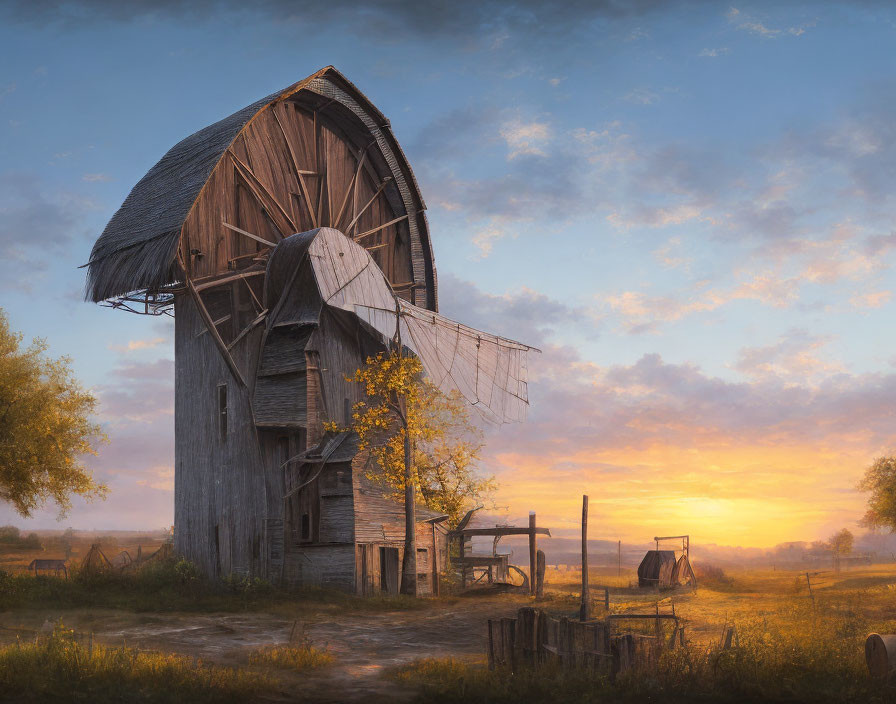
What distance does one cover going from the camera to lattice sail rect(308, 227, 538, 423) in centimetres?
3058

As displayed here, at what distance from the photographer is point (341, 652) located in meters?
20.0

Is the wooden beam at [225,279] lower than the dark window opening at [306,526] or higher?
higher

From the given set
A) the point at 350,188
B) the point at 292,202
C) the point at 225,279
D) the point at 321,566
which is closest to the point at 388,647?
the point at 321,566

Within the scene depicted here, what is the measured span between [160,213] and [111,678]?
65.4 feet

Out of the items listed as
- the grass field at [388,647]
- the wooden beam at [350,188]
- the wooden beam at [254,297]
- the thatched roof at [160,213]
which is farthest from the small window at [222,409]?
the wooden beam at [350,188]

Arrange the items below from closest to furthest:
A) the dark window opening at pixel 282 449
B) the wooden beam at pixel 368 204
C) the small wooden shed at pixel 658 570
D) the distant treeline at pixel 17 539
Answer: the dark window opening at pixel 282 449
the wooden beam at pixel 368 204
the small wooden shed at pixel 658 570
the distant treeline at pixel 17 539

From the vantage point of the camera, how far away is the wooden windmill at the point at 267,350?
1224 inches

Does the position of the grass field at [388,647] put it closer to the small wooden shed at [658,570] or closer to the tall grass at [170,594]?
the tall grass at [170,594]

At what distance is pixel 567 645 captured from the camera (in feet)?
52.4

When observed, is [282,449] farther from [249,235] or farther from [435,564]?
[249,235]

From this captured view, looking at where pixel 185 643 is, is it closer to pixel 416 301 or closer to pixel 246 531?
pixel 246 531

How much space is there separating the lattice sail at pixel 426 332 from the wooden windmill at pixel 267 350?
54mm

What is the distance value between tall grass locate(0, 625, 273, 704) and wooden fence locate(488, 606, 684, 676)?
13.8 feet

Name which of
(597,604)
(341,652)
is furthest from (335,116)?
(341,652)
